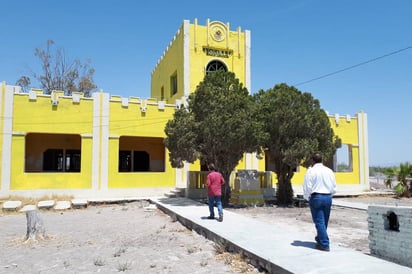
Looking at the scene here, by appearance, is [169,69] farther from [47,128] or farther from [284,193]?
[284,193]

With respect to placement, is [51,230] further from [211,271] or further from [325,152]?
[325,152]

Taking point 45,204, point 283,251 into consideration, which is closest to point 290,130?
point 283,251

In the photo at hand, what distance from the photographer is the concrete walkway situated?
5.42 m

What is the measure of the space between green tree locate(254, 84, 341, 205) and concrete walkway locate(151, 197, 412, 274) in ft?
18.6

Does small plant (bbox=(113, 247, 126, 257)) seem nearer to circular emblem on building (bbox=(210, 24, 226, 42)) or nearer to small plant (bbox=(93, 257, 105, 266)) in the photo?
small plant (bbox=(93, 257, 105, 266))

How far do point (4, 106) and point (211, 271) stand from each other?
50.9 feet

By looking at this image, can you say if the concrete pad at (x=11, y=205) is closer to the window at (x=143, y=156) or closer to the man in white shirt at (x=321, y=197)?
the window at (x=143, y=156)

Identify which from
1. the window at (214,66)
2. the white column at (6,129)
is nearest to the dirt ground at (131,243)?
the white column at (6,129)

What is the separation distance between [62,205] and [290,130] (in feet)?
35.5

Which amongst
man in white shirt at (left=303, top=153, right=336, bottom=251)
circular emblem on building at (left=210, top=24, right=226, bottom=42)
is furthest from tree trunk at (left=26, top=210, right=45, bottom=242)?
circular emblem on building at (left=210, top=24, right=226, bottom=42)

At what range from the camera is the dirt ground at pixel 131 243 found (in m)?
6.62

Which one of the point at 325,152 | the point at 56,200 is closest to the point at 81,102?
the point at 56,200

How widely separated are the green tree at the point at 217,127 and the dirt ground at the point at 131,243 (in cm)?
250

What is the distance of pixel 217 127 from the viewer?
14.1 metres
